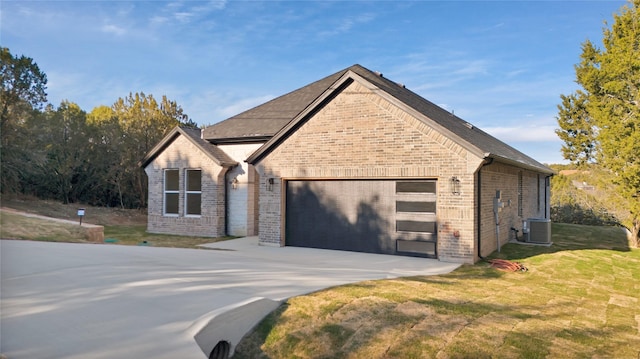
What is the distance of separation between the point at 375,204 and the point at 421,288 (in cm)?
472

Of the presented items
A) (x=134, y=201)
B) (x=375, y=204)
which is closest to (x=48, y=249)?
(x=375, y=204)

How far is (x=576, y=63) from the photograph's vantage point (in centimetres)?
2150

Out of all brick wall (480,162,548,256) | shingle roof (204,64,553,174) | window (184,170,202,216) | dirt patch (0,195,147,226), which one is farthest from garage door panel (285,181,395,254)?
dirt patch (0,195,147,226)

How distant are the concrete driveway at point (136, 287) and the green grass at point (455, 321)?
0.88 meters

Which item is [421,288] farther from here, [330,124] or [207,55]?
→ [207,55]

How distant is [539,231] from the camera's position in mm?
13664

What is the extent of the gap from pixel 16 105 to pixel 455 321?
2353 cm

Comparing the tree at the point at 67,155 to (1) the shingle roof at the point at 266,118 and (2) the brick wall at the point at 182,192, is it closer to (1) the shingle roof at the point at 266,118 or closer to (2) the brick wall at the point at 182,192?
(2) the brick wall at the point at 182,192

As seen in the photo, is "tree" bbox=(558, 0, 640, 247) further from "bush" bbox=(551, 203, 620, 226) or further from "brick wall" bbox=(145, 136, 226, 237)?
"brick wall" bbox=(145, 136, 226, 237)

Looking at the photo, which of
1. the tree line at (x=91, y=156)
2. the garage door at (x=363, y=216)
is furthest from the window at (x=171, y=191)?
the tree line at (x=91, y=156)

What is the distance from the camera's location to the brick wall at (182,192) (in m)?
16.4

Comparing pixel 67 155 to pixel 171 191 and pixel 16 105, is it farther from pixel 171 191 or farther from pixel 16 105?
pixel 171 191

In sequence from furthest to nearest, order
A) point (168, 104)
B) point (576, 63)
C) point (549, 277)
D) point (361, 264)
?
point (168, 104) → point (576, 63) → point (361, 264) → point (549, 277)

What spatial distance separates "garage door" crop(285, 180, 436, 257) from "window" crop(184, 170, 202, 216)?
5764mm
